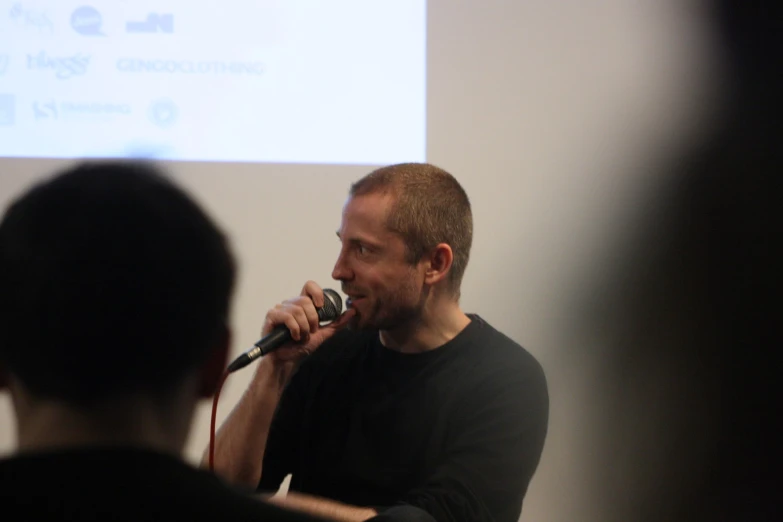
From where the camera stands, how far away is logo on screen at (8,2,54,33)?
219cm

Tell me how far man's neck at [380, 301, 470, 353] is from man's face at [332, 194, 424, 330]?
40 mm

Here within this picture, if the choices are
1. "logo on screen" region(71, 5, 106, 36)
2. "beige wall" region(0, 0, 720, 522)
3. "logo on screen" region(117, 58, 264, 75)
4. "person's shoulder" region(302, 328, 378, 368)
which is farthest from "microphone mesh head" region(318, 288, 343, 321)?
"logo on screen" region(71, 5, 106, 36)

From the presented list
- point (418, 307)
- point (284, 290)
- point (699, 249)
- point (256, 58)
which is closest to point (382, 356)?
point (418, 307)

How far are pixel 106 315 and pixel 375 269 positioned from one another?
3.41ft

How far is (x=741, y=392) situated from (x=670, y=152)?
2.21 feet

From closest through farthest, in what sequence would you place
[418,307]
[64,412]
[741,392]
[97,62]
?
[64,412], [418,307], [97,62], [741,392]

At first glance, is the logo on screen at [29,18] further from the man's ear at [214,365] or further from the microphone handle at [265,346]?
the man's ear at [214,365]

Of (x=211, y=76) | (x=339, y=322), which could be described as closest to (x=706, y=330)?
(x=339, y=322)

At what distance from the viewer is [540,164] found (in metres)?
2.31

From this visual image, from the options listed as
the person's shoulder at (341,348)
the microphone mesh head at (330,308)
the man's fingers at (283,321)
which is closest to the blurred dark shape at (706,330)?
the person's shoulder at (341,348)

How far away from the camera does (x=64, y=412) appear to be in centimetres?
69

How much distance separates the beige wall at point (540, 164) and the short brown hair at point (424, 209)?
500 millimetres

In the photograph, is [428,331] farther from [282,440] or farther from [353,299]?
[282,440]

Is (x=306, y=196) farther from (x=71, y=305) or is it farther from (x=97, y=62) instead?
(x=71, y=305)
